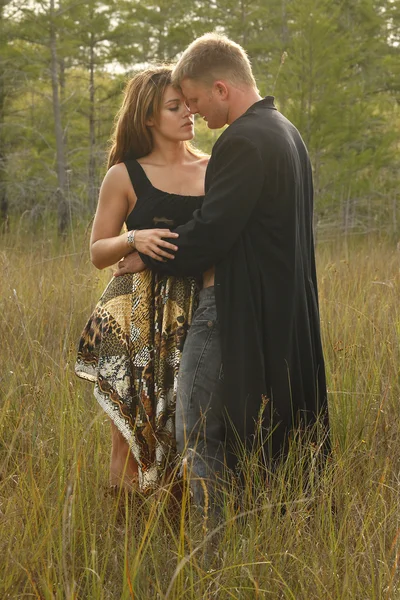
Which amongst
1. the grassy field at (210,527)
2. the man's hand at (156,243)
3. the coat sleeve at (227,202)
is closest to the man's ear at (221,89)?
the coat sleeve at (227,202)

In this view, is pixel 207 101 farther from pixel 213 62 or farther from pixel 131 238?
pixel 131 238

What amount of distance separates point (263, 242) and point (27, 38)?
1195 centimetres

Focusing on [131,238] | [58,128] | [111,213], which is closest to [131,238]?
[131,238]

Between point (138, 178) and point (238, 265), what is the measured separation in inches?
25.6

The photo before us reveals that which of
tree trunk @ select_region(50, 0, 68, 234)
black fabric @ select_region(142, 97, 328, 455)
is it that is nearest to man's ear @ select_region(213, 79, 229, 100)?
black fabric @ select_region(142, 97, 328, 455)

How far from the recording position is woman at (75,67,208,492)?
123 inches

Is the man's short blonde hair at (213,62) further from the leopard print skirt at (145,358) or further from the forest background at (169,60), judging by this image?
the forest background at (169,60)

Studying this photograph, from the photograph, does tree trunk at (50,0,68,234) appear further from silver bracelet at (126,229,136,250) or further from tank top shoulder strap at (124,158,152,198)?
silver bracelet at (126,229,136,250)

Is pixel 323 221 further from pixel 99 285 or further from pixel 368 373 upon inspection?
pixel 368 373

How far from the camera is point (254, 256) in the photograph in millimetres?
2842

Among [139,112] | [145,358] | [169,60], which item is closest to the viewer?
[145,358]

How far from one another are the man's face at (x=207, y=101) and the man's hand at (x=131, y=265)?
0.55m

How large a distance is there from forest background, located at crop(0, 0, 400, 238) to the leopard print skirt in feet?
24.8

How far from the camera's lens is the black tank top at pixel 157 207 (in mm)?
3154
